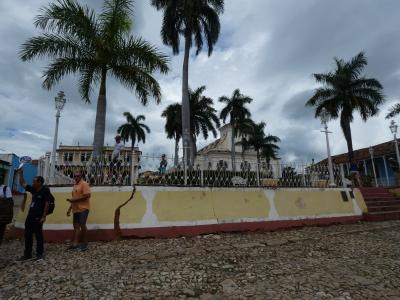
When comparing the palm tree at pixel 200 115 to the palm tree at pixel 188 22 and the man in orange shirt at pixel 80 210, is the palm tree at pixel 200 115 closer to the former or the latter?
the palm tree at pixel 188 22

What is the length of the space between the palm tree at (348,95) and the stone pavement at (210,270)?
652 inches

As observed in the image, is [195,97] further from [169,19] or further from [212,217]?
[212,217]

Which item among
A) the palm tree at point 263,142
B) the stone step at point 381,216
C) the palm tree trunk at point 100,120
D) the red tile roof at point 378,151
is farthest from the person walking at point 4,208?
the palm tree at point 263,142

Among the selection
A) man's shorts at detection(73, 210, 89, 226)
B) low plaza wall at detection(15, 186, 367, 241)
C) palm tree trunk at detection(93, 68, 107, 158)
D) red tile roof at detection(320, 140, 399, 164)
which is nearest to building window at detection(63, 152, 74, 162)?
palm tree trunk at detection(93, 68, 107, 158)

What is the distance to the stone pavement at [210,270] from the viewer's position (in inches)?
139

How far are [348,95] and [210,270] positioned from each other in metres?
20.9

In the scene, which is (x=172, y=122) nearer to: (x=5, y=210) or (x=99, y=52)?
(x=99, y=52)

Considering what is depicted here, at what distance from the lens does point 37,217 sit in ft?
15.8

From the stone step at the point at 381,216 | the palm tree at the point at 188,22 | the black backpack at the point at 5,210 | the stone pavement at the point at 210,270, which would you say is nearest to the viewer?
the stone pavement at the point at 210,270

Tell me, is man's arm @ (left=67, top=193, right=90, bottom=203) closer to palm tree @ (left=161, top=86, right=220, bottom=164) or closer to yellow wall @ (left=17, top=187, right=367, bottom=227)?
yellow wall @ (left=17, top=187, right=367, bottom=227)

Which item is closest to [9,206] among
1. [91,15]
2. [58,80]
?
[58,80]

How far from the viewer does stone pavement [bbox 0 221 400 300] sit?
3.53 m

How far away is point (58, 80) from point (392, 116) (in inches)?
803

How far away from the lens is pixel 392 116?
A: 19234 mm
